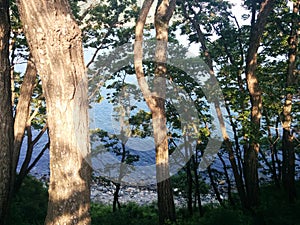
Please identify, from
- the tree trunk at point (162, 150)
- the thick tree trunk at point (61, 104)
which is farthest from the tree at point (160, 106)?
the thick tree trunk at point (61, 104)

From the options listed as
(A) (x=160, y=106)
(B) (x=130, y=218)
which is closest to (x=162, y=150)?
(A) (x=160, y=106)

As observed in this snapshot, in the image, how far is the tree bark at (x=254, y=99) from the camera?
7383 mm

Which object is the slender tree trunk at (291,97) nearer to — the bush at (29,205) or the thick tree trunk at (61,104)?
the thick tree trunk at (61,104)

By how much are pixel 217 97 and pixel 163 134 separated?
3355 mm

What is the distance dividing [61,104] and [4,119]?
4.13 ft

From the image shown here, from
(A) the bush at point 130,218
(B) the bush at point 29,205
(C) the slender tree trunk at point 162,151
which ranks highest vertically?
(C) the slender tree trunk at point 162,151

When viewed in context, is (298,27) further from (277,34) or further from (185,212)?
(185,212)

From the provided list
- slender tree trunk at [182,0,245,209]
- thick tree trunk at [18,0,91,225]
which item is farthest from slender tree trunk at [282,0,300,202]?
thick tree trunk at [18,0,91,225]

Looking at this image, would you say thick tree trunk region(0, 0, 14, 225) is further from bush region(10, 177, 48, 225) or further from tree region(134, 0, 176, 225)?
bush region(10, 177, 48, 225)

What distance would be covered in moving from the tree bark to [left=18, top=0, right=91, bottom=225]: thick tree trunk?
18.9 ft

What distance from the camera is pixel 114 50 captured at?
37.1ft

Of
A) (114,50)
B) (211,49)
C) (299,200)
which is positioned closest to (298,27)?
(211,49)

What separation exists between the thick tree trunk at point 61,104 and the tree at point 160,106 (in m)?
3.83

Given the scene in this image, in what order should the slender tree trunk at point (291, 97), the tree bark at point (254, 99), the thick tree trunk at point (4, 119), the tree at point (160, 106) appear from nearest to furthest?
the thick tree trunk at point (4, 119), the tree at point (160, 106), the tree bark at point (254, 99), the slender tree trunk at point (291, 97)
